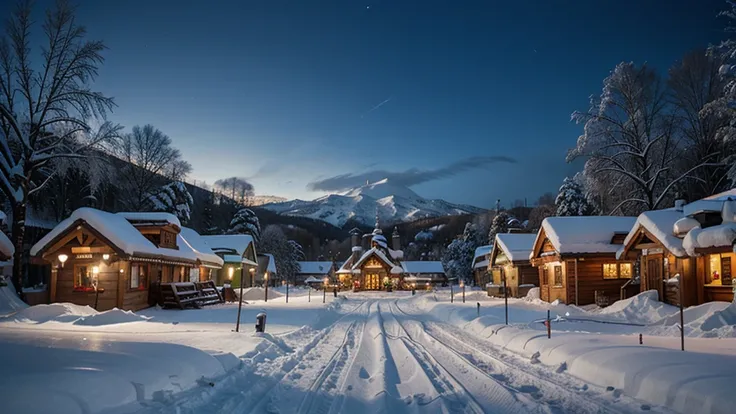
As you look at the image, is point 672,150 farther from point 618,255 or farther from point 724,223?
point 724,223

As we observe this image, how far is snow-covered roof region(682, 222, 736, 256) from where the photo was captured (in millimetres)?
16516

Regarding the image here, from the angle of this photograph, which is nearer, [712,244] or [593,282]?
[712,244]

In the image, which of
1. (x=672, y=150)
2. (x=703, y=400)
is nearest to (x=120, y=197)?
(x=672, y=150)

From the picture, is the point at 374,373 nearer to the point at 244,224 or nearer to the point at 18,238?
the point at 18,238

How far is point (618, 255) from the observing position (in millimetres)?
24234

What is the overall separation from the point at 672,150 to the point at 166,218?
3115 centimetres

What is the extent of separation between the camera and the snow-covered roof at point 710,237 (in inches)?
650

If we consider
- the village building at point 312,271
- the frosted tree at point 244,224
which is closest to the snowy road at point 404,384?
the frosted tree at point 244,224

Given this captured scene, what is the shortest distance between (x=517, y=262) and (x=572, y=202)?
64.0ft

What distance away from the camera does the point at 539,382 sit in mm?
8945

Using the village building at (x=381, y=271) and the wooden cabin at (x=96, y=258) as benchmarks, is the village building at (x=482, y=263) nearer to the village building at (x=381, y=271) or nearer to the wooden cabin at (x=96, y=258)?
the village building at (x=381, y=271)

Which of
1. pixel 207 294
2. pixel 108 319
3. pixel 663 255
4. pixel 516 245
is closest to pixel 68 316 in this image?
pixel 108 319

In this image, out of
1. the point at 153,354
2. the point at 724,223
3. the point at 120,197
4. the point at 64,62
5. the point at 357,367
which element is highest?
the point at 64,62

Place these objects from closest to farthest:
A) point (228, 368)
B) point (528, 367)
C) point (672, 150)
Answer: point (228, 368), point (528, 367), point (672, 150)
